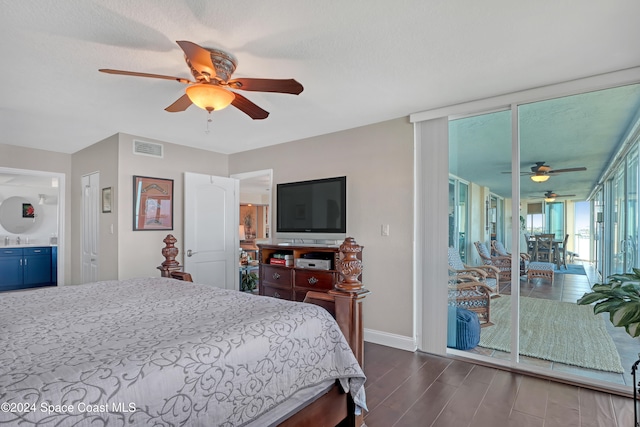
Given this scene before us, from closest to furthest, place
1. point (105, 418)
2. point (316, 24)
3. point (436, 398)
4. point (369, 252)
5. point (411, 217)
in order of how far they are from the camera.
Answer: point (105, 418)
point (316, 24)
point (436, 398)
point (411, 217)
point (369, 252)

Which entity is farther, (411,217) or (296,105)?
(411,217)

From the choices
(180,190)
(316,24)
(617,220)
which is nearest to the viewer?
(316,24)

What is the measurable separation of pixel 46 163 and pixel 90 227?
129 centimetres

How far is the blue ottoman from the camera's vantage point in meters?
3.12

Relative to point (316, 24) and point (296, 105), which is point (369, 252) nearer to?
point (296, 105)

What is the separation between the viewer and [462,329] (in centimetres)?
313

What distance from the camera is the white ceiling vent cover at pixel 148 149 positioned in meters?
4.07

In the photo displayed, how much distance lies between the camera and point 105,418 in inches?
36.2

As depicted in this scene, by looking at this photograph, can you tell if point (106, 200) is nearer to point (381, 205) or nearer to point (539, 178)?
point (381, 205)

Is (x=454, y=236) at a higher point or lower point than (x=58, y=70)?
lower

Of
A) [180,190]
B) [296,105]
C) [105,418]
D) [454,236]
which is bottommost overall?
[105,418]

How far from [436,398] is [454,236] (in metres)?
1.47

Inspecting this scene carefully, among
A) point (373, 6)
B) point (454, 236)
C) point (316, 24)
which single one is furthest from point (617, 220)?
point (316, 24)

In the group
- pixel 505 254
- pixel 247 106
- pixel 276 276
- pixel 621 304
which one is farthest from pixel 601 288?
pixel 276 276
